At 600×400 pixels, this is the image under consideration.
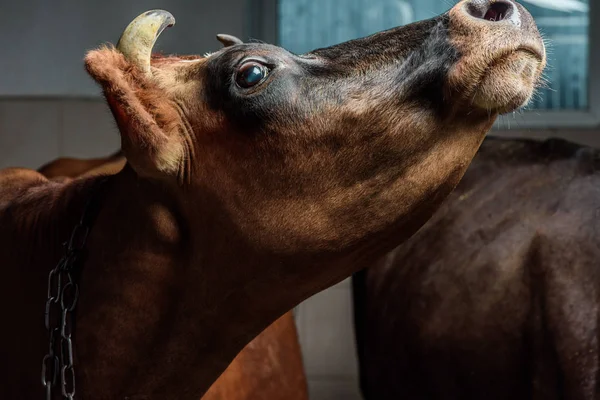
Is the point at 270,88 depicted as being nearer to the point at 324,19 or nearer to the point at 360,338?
the point at 360,338

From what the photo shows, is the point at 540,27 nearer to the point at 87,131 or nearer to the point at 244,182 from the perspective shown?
Result: the point at 87,131

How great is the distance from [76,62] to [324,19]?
992 mm

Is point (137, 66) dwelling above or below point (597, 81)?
above

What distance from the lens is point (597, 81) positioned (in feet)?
12.0

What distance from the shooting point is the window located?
145 inches

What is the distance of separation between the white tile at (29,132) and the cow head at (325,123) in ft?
7.87

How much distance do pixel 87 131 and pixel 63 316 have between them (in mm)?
2312

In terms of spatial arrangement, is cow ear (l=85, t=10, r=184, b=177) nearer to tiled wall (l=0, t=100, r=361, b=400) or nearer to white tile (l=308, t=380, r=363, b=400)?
tiled wall (l=0, t=100, r=361, b=400)

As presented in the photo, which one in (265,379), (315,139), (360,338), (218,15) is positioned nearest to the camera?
(315,139)

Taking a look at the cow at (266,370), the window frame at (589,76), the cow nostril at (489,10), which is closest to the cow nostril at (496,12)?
the cow nostril at (489,10)

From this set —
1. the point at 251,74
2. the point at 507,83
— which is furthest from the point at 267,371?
the point at 507,83

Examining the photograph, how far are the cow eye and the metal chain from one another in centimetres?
39

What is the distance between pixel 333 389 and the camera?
12.3 ft

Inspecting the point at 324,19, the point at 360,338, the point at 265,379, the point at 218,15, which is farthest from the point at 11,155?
the point at 265,379
